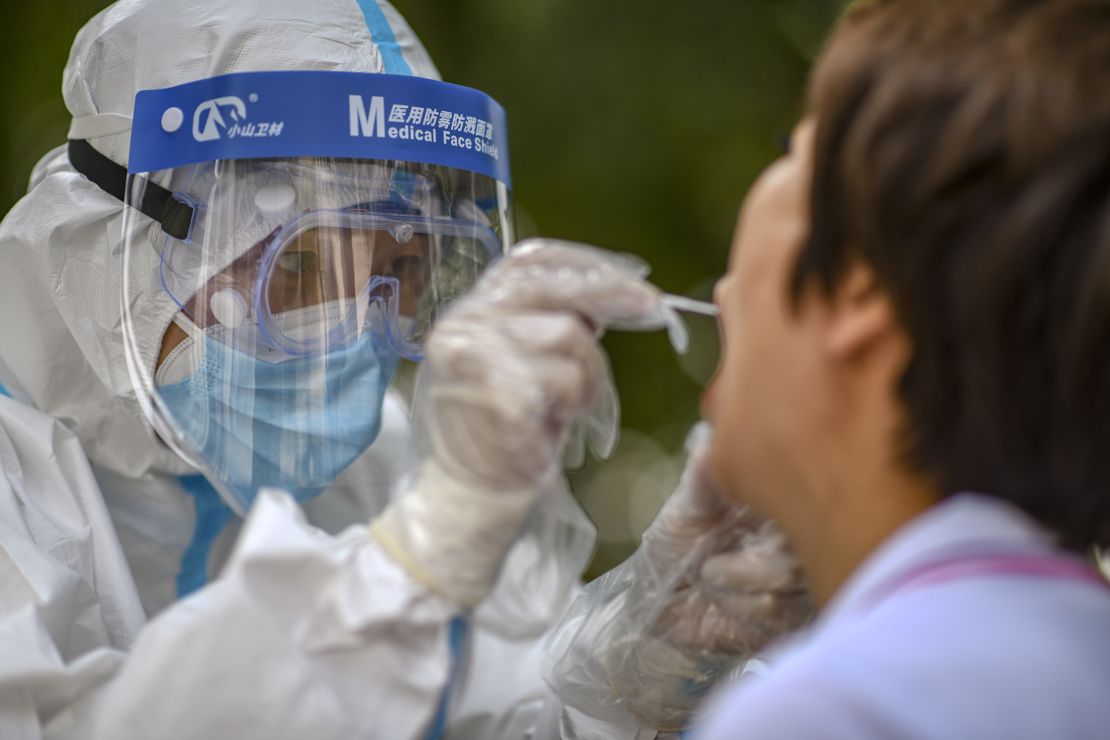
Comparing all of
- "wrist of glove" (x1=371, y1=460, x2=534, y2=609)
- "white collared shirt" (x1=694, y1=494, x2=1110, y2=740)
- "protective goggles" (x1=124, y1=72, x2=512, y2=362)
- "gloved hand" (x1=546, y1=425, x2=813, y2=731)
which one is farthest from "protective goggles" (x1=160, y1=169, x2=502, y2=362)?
"white collared shirt" (x1=694, y1=494, x2=1110, y2=740)

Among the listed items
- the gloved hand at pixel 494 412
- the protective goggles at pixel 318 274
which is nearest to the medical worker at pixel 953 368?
the gloved hand at pixel 494 412

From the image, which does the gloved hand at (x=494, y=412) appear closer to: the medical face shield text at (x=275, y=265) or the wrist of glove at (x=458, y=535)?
the wrist of glove at (x=458, y=535)

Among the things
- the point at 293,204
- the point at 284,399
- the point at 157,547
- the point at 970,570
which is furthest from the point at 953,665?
the point at 157,547

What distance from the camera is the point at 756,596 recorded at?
1.49 metres

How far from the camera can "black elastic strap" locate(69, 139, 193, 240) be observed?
190 cm

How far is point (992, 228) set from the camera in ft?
3.17

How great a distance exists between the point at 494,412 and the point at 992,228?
522 mm

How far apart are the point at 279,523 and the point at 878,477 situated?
64cm

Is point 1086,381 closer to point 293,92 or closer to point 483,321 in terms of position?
point 483,321

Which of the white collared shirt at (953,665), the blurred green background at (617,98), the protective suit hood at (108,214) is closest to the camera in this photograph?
the white collared shirt at (953,665)

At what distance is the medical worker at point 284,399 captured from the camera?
122 cm

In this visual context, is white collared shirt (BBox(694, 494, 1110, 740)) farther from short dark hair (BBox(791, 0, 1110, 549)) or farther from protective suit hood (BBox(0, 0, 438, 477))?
protective suit hood (BBox(0, 0, 438, 477))

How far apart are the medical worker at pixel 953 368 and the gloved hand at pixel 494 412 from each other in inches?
9.0

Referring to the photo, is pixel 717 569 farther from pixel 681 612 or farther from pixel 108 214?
pixel 108 214
